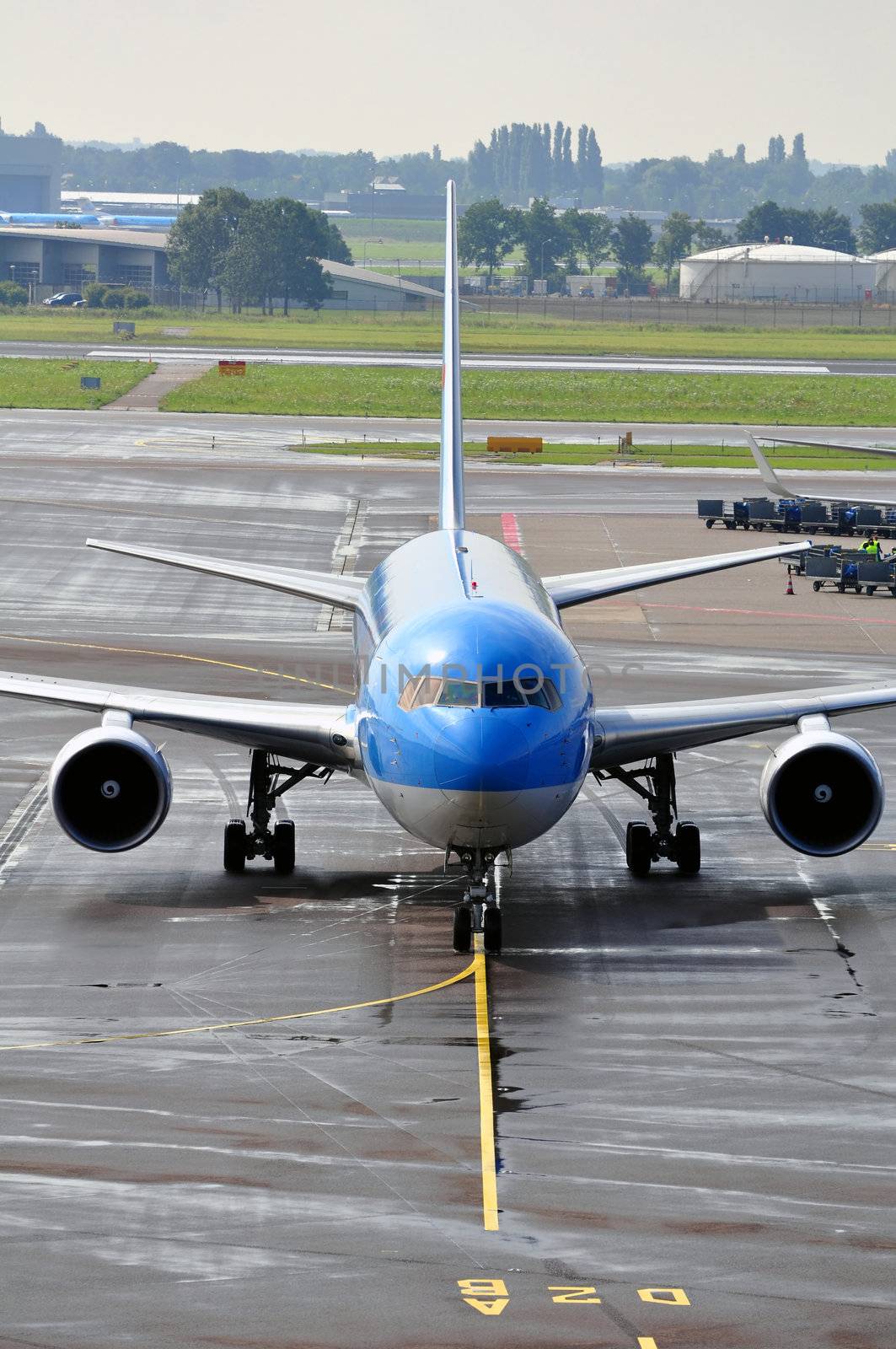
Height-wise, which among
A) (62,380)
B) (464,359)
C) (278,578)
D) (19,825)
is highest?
(464,359)

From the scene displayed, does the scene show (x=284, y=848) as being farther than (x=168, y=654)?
No

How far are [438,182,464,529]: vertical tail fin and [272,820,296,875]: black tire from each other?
17.5 feet

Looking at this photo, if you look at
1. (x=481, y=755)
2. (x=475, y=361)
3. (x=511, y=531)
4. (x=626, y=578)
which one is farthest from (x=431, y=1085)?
(x=475, y=361)

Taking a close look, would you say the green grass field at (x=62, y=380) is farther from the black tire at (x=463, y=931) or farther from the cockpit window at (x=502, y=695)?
the cockpit window at (x=502, y=695)

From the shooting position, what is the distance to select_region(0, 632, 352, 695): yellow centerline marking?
1635 inches

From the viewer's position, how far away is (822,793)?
26.5 meters

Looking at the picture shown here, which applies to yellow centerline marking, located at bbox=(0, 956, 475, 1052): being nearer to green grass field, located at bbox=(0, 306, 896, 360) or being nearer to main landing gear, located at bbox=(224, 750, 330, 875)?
main landing gear, located at bbox=(224, 750, 330, 875)

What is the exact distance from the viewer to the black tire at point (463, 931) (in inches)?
945

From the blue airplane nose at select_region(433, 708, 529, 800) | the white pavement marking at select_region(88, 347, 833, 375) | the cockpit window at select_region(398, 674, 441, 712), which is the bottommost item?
the blue airplane nose at select_region(433, 708, 529, 800)

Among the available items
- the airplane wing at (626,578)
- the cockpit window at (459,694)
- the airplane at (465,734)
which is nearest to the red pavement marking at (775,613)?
the airplane wing at (626,578)

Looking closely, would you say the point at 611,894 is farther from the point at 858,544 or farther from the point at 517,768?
the point at 858,544

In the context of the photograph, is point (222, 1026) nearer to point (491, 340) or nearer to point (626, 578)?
point (626, 578)

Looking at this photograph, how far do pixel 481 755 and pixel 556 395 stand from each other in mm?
105024

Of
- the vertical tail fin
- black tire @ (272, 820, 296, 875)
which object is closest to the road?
the vertical tail fin
